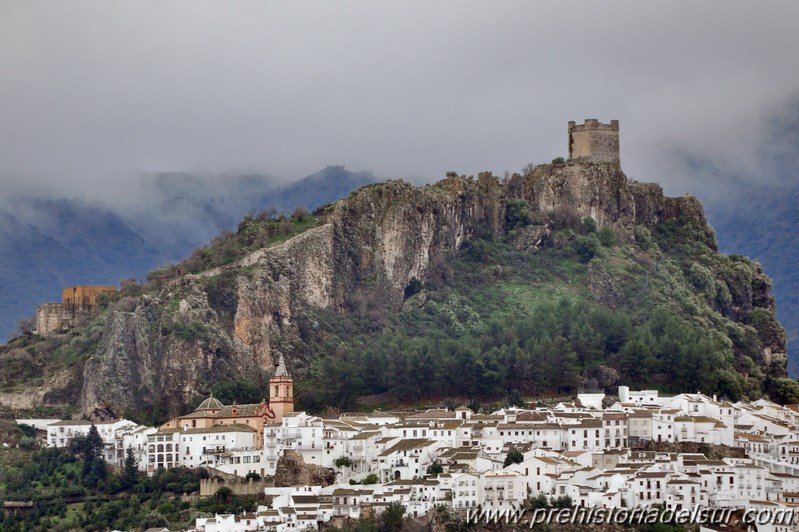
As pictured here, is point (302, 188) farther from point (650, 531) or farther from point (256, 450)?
point (650, 531)

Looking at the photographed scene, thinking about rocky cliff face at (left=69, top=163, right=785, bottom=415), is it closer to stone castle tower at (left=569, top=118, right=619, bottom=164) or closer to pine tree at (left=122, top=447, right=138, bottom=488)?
stone castle tower at (left=569, top=118, right=619, bottom=164)

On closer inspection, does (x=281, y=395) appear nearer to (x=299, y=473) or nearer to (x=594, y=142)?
(x=299, y=473)

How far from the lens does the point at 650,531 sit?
302 ft

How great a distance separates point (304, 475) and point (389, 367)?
15050mm

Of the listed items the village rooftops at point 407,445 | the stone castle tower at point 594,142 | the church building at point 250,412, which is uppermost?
the stone castle tower at point 594,142

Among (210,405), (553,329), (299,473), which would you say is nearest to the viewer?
(299,473)

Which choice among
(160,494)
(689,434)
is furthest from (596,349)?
(160,494)

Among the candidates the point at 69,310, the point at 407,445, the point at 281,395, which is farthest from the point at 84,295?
the point at 407,445

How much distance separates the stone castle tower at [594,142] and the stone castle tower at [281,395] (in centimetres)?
3058

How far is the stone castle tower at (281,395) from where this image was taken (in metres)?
108

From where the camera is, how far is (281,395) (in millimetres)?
108875

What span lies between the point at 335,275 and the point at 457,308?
6.63 metres

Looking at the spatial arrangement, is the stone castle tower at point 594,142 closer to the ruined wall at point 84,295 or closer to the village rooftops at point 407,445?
the ruined wall at point 84,295

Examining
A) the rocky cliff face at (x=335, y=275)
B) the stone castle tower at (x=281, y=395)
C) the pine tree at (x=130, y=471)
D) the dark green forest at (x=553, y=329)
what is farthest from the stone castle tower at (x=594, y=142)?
the pine tree at (x=130, y=471)
